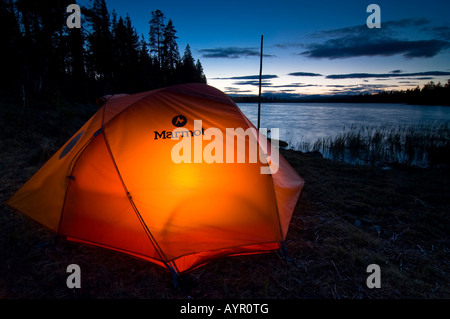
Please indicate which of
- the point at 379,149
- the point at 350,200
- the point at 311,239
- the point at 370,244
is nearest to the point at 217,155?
the point at 311,239

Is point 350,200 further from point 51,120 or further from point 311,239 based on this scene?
point 51,120

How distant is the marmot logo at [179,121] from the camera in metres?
2.91

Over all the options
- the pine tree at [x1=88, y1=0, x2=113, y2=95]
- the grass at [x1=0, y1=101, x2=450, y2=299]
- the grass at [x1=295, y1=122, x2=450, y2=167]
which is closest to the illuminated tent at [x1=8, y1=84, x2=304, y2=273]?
the grass at [x1=0, y1=101, x2=450, y2=299]

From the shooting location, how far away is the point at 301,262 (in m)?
2.95

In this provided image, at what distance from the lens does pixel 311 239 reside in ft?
11.4

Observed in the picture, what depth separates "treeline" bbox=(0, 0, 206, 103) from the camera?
1359 cm

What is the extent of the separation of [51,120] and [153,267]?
10382 mm

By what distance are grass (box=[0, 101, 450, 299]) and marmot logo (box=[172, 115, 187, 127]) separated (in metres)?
1.84

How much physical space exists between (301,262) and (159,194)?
6.76ft

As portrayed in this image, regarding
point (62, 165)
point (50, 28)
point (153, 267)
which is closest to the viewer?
point (153, 267)

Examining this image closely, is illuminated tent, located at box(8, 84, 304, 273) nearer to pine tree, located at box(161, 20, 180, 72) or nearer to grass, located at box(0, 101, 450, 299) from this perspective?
grass, located at box(0, 101, 450, 299)

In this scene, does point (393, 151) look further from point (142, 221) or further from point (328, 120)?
point (328, 120)

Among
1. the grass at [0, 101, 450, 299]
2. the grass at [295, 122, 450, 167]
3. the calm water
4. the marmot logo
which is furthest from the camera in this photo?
the calm water
